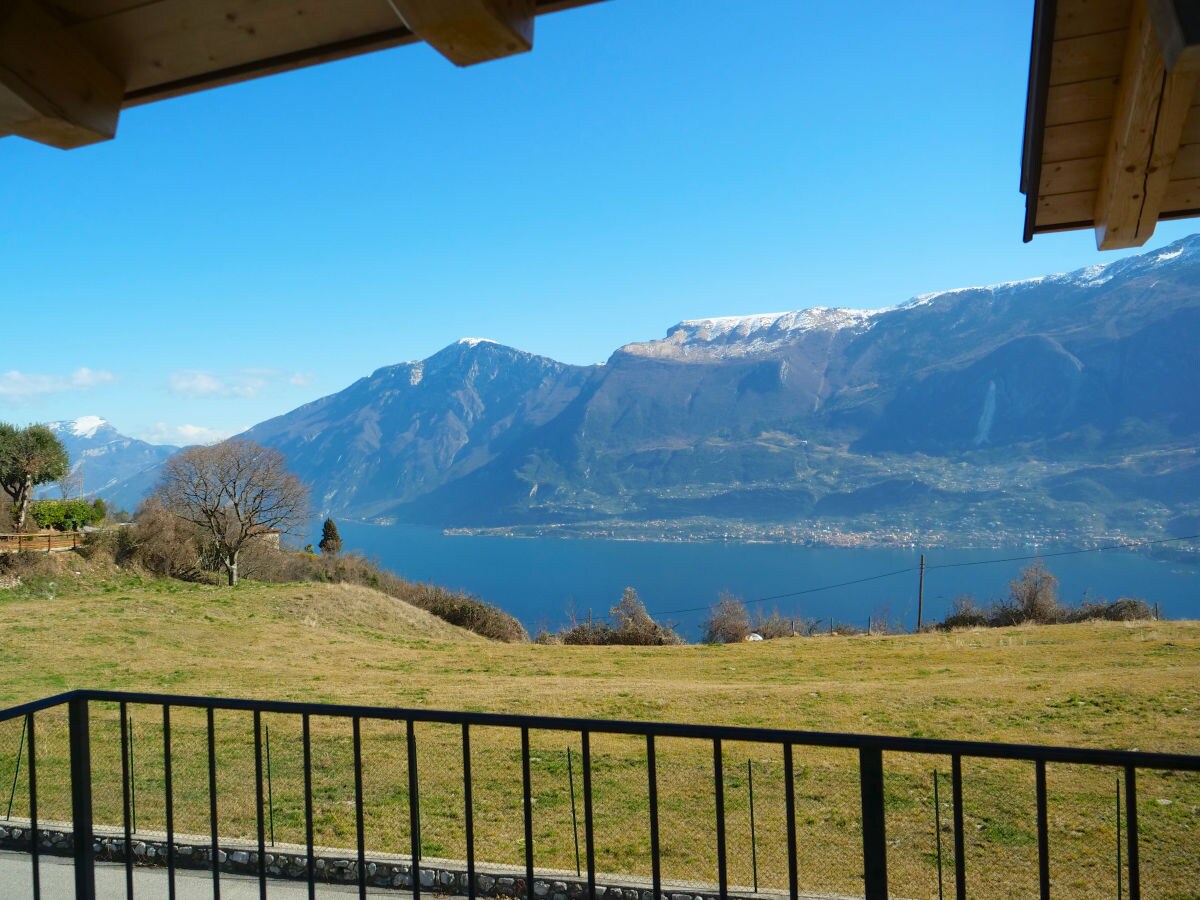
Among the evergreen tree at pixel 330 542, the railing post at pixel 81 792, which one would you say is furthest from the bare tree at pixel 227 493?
the railing post at pixel 81 792

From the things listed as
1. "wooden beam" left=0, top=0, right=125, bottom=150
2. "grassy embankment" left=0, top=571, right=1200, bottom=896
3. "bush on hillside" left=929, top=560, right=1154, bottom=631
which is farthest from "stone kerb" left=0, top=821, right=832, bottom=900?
"bush on hillside" left=929, top=560, right=1154, bottom=631

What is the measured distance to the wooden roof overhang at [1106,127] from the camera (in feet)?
6.64

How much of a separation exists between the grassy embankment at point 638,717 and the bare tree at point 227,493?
328cm

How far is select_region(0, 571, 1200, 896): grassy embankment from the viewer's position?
6395mm

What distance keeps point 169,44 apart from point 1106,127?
2.53 meters

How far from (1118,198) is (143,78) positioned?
271cm

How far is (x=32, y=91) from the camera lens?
1.79 m

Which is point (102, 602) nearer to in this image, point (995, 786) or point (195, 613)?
point (195, 613)

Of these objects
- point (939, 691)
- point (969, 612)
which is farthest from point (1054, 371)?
point (939, 691)

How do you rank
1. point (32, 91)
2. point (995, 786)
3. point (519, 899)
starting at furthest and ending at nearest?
point (995, 786) → point (519, 899) → point (32, 91)

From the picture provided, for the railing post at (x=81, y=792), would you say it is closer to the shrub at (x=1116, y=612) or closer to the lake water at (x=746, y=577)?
the shrub at (x=1116, y=612)

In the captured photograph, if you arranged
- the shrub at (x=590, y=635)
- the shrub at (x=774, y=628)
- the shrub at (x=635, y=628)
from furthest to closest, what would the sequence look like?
the shrub at (x=774, y=628), the shrub at (x=590, y=635), the shrub at (x=635, y=628)

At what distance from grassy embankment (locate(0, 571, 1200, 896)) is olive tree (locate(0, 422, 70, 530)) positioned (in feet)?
14.8

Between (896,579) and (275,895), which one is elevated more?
(275,895)
